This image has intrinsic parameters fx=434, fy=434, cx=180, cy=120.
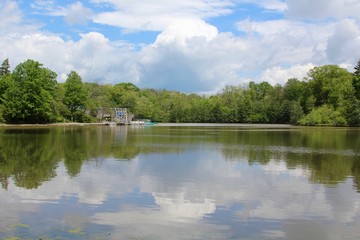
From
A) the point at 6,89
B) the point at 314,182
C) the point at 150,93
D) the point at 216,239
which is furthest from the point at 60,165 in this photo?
the point at 150,93

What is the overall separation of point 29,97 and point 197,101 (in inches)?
3726

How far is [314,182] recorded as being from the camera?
1830 centimetres

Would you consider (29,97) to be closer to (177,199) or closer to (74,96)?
(74,96)

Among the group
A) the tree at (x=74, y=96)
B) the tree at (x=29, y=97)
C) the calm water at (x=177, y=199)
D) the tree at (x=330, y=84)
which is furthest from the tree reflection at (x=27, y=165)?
the tree at (x=330, y=84)

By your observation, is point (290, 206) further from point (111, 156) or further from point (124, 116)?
point (124, 116)

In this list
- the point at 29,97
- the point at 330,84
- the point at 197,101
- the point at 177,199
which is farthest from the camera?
the point at 197,101

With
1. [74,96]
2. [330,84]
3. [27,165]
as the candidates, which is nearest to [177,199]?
[27,165]

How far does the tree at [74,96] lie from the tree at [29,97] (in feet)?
33.9

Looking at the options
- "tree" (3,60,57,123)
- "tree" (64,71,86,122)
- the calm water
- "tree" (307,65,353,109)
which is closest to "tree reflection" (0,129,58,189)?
the calm water

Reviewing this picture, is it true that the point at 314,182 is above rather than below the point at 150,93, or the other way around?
below

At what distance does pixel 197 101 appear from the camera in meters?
170

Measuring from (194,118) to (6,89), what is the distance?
8240 cm

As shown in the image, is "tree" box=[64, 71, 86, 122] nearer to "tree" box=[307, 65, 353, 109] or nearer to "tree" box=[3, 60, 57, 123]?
"tree" box=[3, 60, 57, 123]

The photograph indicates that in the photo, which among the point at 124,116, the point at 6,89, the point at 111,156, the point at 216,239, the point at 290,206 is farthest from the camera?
the point at 124,116
